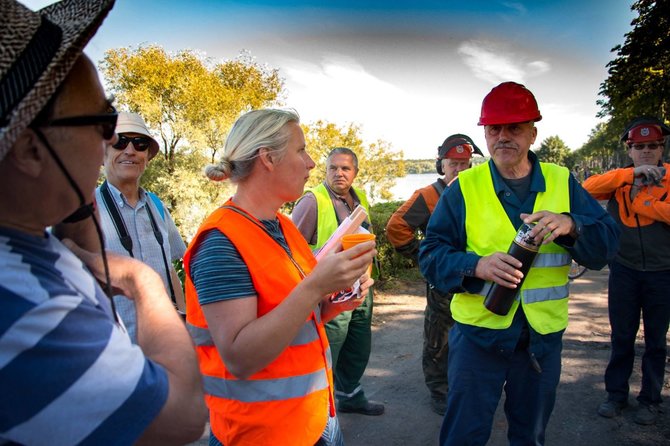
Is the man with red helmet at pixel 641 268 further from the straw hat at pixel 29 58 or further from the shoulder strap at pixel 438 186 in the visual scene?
the straw hat at pixel 29 58

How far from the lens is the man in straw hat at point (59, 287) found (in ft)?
2.14

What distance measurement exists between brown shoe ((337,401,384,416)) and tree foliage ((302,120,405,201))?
86.5 ft

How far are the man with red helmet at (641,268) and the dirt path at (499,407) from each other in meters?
0.21

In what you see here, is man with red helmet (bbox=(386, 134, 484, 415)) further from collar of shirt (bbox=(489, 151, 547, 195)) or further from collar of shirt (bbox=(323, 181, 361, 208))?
collar of shirt (bbox=(489, 151, 547, 195))

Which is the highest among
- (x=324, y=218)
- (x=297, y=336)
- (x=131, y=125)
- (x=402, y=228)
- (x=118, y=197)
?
(x=131, y=125)

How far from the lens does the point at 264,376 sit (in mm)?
1616

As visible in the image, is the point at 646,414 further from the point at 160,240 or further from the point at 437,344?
the point at 160,240

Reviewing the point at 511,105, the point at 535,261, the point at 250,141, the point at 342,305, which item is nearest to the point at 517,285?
the point at 535,261

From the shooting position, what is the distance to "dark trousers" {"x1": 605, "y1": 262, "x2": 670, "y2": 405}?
361 centimetres

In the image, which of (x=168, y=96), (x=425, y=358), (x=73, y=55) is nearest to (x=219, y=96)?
(x=168, y=96)

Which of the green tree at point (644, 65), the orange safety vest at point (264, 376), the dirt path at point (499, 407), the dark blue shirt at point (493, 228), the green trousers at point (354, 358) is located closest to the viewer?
the orange safety vest at point (264, 376)

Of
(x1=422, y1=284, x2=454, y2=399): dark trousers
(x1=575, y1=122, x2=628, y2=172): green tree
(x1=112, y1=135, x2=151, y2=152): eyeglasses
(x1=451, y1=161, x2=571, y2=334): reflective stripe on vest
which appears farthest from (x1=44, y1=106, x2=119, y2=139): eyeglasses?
(x1=575, y1=122, x2=628, y2=172): green tree

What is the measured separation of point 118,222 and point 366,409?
282 cm

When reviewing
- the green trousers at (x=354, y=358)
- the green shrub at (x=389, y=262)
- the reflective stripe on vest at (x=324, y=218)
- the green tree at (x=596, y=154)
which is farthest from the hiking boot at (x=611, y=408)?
the green tree at (x=596, y=154)
